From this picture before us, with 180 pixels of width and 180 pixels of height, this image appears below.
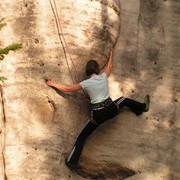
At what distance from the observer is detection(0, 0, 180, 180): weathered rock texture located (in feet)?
23.7

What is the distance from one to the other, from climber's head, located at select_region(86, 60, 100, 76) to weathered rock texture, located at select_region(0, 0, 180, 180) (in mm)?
432

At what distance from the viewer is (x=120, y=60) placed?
26.2 feet

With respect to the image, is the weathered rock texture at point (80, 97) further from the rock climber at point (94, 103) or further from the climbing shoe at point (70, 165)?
the rock climber at point (94, 103)

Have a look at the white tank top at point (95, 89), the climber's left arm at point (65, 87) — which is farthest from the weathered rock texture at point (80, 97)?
the white tank top at point (95, 89)

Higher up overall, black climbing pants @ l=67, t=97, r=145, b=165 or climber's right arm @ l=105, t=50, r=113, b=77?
climber's right arm @ l=105, t=50, r=113, b=77

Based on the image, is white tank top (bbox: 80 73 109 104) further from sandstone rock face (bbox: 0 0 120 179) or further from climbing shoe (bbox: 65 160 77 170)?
climbing shoe (bbox: 65 160 77 170)

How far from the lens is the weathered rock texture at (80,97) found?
23.7 ft

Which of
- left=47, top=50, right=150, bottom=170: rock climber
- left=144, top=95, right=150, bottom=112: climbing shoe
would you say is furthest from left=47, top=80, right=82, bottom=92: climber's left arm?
left=144, top=95, right=150, bottom=112: climbing shoe

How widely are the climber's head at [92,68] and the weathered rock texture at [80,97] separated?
432 mm

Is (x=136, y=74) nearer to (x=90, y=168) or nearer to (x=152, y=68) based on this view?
(x=152, y=68)

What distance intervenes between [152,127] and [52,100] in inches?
79.3

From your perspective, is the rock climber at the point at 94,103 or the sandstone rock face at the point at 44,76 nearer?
the rock climber at the point at 94,103

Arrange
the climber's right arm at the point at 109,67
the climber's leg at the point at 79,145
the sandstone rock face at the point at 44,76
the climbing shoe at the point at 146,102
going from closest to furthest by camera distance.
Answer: the climber's leg at the point at 79,145 < the sandstone rock face at the point at 44,76 < the climber's right arm at the point at 109,67 < the climbing shoe at the point at 146,102

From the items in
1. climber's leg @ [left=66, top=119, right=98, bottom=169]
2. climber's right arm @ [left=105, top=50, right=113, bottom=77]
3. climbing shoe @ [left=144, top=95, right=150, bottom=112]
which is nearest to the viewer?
climber's leg @ [left=66, top=119, right=98, bottom=169]
